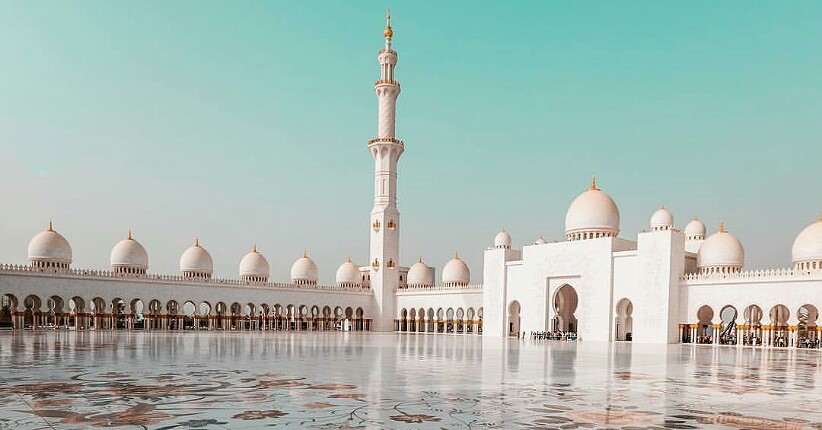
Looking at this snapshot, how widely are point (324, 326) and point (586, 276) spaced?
1786cm

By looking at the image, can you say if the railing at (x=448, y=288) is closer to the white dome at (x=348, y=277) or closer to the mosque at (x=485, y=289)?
the mosque at (x=485, y=289)

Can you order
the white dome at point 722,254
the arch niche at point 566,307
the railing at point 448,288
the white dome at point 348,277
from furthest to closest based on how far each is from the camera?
the white dome at point 348,277 < the railing at point 448,288 < the arch niche at point 566,307 < the white dome at point 722,254

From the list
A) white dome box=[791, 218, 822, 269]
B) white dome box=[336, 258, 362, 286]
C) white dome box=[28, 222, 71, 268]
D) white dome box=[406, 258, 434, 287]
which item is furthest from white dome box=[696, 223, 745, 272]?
white dome box=[28, 222, 71, 268]

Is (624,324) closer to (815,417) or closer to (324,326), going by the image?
(324,326)

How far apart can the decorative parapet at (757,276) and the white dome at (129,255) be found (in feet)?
91.7

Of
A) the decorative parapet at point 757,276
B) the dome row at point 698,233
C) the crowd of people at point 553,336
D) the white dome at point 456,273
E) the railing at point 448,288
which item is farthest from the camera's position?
the white dome at point 456,273

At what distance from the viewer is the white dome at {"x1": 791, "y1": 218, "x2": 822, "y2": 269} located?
95.0ft

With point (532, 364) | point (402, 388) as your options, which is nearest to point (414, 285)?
point (532, 364)

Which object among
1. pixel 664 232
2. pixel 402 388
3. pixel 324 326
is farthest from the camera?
pixel 324 326

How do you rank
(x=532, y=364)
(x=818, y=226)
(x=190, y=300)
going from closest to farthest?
(x=532, y=364)
(x=818, y=226)
(x=190, y=300)

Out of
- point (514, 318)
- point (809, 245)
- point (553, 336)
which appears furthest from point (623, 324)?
point (809, 245)

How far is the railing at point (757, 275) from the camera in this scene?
27484mm

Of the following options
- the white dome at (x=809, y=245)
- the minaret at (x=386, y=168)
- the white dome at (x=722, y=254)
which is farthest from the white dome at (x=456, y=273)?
the white dome at (x=809, y=245)

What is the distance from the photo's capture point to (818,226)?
2952 cm
